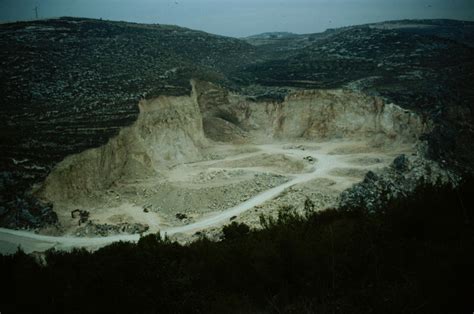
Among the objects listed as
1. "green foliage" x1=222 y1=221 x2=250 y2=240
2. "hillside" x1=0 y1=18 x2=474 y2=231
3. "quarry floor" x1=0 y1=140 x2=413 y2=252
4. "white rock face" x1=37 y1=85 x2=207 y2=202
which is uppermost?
"hillside" x1=0 y1=18 x2=474 y2=231

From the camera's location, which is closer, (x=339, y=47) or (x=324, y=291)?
(x=324, y=291)

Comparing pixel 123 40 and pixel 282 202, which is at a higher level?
→ pixel 123 40

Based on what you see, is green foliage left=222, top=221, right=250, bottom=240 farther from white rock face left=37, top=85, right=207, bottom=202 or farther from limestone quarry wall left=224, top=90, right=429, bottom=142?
limestone quarry wall left=224, top=90, right=429, bottom=142

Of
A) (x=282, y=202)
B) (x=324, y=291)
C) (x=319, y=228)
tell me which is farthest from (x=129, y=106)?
(x=324, y=291)

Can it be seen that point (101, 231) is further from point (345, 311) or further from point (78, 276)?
point (345, 311)

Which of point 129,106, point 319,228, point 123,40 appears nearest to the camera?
point 319,228

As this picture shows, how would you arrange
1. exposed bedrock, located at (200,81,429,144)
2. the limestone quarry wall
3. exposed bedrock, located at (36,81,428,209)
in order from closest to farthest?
exposed bedrock, located at (36,81,428,209), the limestone quarry wall, exposed bedrock, located at (200,81,429,144)

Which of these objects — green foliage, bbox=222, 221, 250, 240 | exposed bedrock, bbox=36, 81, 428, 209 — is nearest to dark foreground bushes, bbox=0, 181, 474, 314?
green foliage, bbox=222, 221, 250, 240

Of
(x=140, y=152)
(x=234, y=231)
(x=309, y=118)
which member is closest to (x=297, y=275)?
(x=234, y=231)
